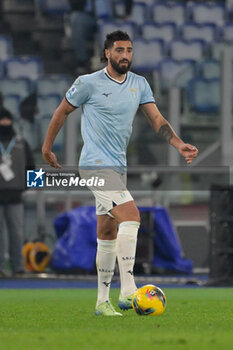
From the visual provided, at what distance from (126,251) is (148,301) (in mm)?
360

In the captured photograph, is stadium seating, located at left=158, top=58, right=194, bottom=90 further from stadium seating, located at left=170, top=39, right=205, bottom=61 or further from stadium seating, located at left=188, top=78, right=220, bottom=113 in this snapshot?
stadium seating, located at left=170, top=39, right=205, bottom=61

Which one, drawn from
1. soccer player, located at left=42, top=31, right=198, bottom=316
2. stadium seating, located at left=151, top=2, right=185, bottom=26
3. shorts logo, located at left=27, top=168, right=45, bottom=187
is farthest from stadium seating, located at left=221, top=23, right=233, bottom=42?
soccer player, located at left=42, top=31, right=198, bottom=316

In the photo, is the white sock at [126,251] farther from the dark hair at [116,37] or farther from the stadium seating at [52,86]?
the stadium seating at [52,86]

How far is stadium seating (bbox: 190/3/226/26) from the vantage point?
20.6 meters

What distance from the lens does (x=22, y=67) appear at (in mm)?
19078

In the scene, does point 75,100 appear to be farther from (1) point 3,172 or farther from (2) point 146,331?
(1) point 3,172

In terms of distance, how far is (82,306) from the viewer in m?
8.05

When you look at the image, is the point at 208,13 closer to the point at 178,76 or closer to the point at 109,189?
the point at 178,76

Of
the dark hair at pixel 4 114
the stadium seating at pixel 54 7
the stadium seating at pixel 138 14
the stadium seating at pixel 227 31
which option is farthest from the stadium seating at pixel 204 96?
the stadium seating at pixel 54 7

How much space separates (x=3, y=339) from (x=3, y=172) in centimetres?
805

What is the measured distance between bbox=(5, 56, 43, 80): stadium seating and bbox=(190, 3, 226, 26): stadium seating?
3.59m

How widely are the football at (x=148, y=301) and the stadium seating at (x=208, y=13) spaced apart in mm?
14482

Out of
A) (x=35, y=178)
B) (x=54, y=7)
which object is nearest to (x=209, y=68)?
(x=54, y=7)

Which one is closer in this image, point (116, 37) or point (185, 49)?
point (116, 37)
